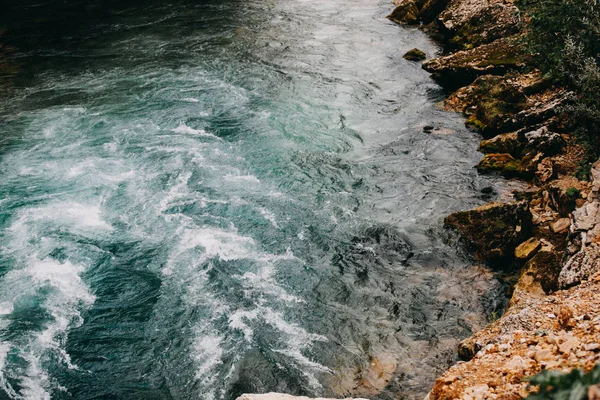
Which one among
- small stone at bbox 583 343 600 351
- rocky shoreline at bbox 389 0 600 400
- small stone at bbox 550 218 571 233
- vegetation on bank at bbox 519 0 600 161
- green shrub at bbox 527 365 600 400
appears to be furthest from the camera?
vegetation on bank at bbox 519 0 600 161

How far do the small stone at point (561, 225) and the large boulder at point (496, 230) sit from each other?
702 mm

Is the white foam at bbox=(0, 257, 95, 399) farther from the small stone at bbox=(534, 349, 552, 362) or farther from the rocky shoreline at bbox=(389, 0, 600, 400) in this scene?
the small stone at bbox=(534, 349, 552, 362)

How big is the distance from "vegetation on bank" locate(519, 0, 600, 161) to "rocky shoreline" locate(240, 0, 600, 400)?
25.6 inches

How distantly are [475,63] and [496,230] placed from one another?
11.0m

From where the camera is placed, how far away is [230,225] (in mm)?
14000

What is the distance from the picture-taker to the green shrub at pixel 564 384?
11.6ft

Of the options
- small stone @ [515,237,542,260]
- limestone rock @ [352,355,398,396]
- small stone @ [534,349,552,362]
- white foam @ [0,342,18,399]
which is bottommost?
white foam @ [0,342,18,399]

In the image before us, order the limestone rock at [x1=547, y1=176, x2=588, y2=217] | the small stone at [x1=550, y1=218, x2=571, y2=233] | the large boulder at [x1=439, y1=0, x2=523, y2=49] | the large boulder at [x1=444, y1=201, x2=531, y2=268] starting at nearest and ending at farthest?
the small stone at [x1=550, y1=218, x2=571, y2=233] → the limestone rock at [x1=547, y1=176, x2=588, y2=217] → the large boulder at [x1=444, y1=201, x2=531, y2=268] → the large boulder at [x1=439, y1=0, x2=523, y2=49]

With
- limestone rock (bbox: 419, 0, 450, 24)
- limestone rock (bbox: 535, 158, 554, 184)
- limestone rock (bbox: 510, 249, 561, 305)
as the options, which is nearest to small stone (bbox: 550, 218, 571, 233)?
limestone rock (bbox: 510, 249, 561, 305)

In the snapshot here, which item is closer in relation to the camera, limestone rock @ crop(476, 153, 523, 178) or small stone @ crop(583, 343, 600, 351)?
small stone @ crop(583, 343, 600, 351)

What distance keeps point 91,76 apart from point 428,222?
60.7ft

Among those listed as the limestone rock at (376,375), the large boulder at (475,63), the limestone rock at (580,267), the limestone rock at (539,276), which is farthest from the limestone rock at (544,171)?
the limestone rock at (376,375)

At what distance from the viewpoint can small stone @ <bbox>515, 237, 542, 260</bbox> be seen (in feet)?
38.3

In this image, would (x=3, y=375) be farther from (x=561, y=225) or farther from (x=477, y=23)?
(x=477, y=23)
